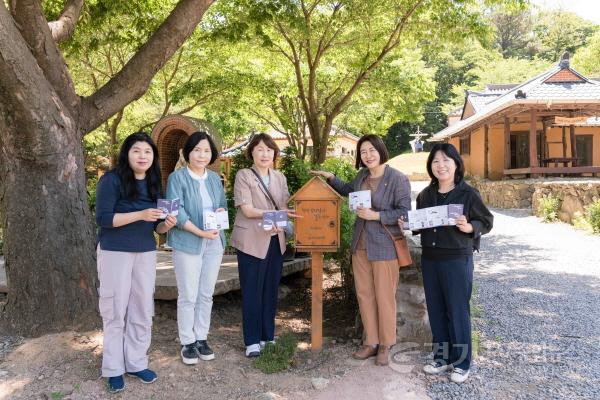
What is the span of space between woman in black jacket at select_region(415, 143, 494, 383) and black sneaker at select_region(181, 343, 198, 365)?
5.98ft

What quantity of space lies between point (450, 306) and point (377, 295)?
576 mm

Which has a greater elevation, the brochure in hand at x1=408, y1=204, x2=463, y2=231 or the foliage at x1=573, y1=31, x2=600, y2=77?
the foliage at x1=573, y1=31, x2=600, y2=77

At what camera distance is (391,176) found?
12.6ft

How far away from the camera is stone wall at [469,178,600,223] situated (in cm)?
1188

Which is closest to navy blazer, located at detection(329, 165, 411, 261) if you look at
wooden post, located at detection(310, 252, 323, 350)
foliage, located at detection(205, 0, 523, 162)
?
wooden post, located at detection(310, 252, 323, 350)

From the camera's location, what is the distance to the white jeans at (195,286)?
370 cm

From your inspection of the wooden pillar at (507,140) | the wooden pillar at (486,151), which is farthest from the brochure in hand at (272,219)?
the wooden pillar at (486,151)

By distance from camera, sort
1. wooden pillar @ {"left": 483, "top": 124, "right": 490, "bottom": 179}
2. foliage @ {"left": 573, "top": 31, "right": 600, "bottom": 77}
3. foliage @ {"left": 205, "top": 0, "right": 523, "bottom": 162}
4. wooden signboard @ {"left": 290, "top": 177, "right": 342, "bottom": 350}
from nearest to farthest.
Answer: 1. wooden signboard @ {"left": 290, "top": 177, "right": 342, "bottom": 350}
2. foliage @ {"left": 205, "top": 0, "right": 523, "bottom": 162}
3. wooden pillar @ {"left": 483, "top": 124, "right": 490, "bottom": 179}
4. foliage @ {"left": 573, "top": 31, "right": 600, "bottom": 77}

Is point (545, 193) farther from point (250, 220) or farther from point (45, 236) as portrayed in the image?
point (45, 236)

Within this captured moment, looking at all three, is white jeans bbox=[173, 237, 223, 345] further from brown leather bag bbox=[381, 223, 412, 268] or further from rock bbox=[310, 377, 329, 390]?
brown leather bag bbox=[381, 223, 412, 268]

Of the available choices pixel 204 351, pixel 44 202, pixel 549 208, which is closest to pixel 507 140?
pixel 549 208

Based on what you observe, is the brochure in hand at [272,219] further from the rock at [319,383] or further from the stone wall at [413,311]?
the stone wall at [413,311]

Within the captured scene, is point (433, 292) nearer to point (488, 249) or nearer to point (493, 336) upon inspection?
point (493, 336)

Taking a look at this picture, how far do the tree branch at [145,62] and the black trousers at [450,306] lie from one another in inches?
125
